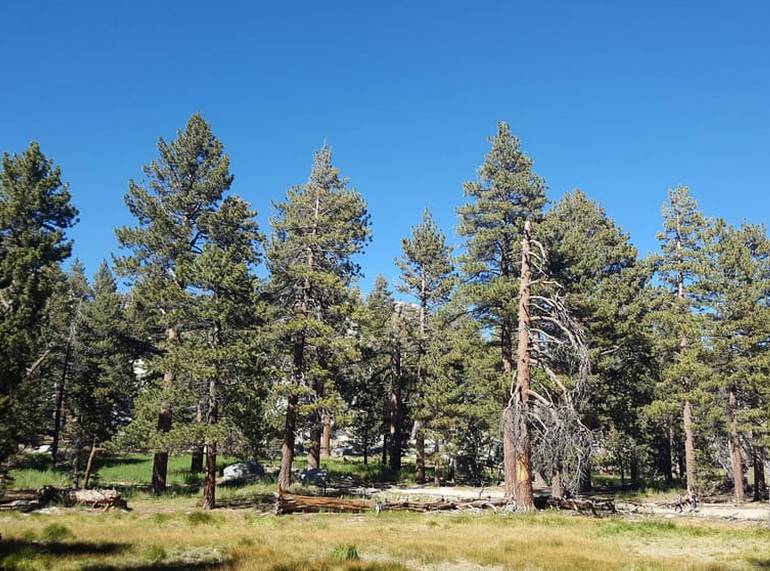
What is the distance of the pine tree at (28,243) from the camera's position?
62.3ft

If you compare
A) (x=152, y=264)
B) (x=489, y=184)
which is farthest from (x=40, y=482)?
(x=489, y=184)

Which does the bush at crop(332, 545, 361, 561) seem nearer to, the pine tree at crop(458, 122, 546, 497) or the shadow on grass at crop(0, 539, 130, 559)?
the shadow on grass at crop(0, 539, 130, 559)

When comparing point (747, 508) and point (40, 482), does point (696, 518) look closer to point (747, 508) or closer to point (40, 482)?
point (747, 508)

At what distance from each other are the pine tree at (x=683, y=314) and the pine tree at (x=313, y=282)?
56.3 feet

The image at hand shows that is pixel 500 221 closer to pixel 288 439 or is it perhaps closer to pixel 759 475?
pixel 288 439

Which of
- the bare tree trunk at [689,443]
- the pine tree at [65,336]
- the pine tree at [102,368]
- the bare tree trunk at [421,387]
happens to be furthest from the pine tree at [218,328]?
the bare tree trunk at [689,443]

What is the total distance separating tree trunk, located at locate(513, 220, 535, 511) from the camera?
746 inches

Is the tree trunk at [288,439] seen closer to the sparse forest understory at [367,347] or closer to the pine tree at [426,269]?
the sparse forest understory at [367,347]

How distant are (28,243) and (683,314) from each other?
32.9 metres

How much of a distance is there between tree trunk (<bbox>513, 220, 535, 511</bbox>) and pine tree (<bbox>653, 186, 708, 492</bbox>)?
12487 millimetres

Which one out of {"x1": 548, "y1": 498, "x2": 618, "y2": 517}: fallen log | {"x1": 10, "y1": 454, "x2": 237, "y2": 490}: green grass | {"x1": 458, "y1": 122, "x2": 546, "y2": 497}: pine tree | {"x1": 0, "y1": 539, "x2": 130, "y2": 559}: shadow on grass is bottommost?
{"x1": 10, "y1": 454, "x2": 237, "y2": 490}: green grass

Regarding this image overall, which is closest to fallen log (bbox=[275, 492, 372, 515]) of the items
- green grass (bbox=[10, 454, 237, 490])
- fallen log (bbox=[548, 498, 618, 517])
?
fallen log (bbox=[548, 498, 618, 517])

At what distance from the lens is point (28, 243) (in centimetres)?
2414

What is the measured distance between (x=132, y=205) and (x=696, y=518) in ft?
93.1
